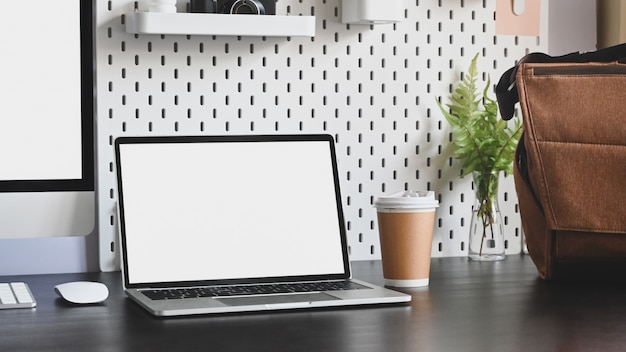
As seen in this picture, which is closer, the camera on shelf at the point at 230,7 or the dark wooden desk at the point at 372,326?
the dark wooden desk at the point at 372,326

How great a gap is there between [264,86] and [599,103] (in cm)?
53

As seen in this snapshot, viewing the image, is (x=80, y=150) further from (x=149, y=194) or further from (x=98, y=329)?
(x=98, y=329)

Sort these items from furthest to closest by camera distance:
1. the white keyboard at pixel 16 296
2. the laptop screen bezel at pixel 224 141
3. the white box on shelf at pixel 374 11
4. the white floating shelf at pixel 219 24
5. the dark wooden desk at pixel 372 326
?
1. the white box on shelf at pixel 374 11
2. the white floating shelf at pixel 219 24
3. the laptop screen bezel at pixel 224 141
4. the white keyboard at pixel 16 296
5. the dark wooden desk at pixel 372 326

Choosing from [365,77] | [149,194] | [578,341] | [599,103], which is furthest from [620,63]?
[149,194]

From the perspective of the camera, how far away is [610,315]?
1039mm

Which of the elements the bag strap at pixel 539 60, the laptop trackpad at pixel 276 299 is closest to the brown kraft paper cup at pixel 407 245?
the laptop trackpad at pixel 276 299

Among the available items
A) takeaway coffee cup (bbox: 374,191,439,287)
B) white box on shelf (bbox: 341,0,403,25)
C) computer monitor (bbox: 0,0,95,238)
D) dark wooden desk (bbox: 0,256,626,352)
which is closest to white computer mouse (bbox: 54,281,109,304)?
dark wooden desk (bbox: 0,256,626,352)

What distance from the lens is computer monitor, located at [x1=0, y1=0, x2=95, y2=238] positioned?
119cm

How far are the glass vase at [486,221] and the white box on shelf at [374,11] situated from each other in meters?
0.30

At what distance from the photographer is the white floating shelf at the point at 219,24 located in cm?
131

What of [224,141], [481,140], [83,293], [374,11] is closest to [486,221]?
[481,140]

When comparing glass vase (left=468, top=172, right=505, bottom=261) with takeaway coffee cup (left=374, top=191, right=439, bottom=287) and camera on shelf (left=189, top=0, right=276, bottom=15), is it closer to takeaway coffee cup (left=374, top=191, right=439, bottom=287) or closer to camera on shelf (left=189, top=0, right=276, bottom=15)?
takeaway coffee cup (left=374, top=191, right=439, bottom=287)

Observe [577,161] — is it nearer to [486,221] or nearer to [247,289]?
[486,221]

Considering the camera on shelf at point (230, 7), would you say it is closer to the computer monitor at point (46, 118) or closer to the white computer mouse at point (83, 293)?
the computer monitor at point (46, 118)
